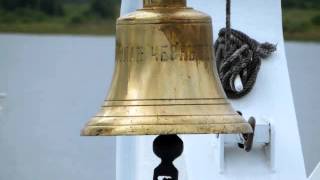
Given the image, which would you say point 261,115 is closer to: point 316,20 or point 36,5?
point 316,20

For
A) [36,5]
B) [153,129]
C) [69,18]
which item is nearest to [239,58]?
[153,129]

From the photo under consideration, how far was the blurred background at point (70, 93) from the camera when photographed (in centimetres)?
1230

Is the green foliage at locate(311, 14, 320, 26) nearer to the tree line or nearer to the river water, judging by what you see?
the river water

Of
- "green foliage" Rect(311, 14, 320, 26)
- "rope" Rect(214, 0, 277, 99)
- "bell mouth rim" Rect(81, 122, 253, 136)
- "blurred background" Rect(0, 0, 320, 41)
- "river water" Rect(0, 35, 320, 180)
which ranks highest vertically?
"bell mouth rim" Rect(81, 122, 253, 136)

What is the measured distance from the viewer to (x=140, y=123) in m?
4.38

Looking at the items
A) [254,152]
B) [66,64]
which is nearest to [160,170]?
[254,152]

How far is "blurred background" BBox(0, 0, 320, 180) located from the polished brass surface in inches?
251

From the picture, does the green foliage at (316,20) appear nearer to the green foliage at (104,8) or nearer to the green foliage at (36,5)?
the green foliage at (104,8)

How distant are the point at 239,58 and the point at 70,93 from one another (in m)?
8.20

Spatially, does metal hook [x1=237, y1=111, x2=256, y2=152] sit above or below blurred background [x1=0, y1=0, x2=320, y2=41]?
above

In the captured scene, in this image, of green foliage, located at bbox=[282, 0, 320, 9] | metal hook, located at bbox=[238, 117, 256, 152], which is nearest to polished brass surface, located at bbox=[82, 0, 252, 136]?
metal hook, located at bbox=[238, 117, 256, 152]

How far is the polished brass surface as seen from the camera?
173 inches

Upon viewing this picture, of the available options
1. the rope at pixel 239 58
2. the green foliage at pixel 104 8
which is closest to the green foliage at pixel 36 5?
the green foliage at pixel 104 8

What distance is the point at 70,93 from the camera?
48.4 ft
